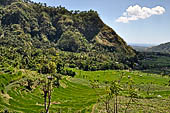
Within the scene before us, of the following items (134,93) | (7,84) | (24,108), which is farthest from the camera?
(7,84)

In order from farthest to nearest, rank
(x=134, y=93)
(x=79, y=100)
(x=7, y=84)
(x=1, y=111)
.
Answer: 1. (x=79, y=100)
2. (x=7, y=84)
3. (x=1, y=111)
4. (x=134, y=93)

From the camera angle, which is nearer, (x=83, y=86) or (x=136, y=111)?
(x=136, y=111)

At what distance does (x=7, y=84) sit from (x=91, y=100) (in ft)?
170

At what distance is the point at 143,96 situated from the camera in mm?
153000

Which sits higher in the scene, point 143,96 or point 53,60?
point 53,60

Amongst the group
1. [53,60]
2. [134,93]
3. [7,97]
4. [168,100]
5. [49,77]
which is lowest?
[168,100]

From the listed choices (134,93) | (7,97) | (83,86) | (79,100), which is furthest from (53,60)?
(83,86)

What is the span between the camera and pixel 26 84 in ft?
383

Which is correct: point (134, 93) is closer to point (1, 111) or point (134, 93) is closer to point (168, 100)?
point (1, 111)

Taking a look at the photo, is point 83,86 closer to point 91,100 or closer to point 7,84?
point 91,100

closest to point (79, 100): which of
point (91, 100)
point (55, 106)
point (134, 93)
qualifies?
point (91, 100)

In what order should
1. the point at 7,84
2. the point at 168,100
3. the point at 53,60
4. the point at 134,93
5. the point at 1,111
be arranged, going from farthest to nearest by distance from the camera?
the point at 168,100, the point at 7,84, the point at 1,111, the point at 134,93, the point at 53,60

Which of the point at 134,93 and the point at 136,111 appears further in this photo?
the point at 136,111

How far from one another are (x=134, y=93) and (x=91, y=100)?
89.9 meters
